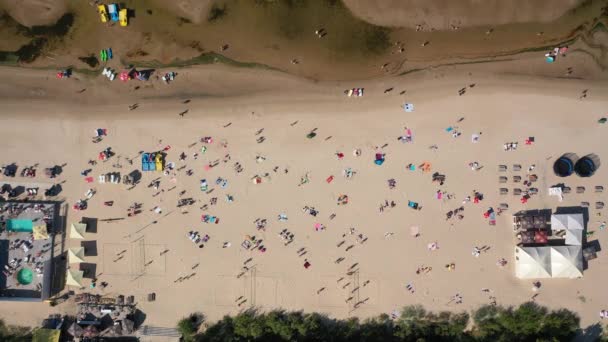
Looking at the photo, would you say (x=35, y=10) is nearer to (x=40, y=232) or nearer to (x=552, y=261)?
(x=40, y=232)

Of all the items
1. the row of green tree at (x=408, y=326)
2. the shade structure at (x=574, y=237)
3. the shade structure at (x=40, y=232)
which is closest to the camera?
the shade structure at (x=574, y=237)

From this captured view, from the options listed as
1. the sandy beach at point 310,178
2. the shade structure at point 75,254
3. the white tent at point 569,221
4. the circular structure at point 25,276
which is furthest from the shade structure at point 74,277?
the white tent at point 569,221

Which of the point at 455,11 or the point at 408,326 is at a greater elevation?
the point at 455,11

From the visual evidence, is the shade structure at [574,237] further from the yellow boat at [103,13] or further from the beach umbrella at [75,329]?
the yellow boat at [103,13]

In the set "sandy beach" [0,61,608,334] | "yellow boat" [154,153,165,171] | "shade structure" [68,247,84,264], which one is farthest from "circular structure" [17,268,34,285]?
"yellow boat" [154,153,165,171]

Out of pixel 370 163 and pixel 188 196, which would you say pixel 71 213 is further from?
pixel 370 163

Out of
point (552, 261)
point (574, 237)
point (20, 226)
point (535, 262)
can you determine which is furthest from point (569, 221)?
point (20, 226)

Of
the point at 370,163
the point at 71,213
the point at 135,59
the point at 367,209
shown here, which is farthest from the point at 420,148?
the point at 71,213
